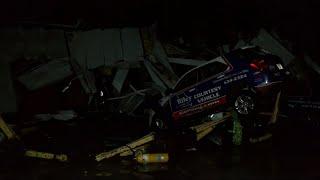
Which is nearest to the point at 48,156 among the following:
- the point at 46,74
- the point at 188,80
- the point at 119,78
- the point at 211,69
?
the point at 188,80

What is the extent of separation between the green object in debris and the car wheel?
0.43 metres

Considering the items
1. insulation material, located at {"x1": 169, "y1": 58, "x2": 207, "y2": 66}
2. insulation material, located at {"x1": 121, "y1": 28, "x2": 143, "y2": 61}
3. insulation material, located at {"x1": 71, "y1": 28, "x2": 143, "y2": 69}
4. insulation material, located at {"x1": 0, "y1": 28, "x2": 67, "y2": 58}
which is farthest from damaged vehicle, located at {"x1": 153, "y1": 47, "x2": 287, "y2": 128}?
insulation material, located at {"x1": 0, "y1": 28, "x2": 67, "y2": 58}

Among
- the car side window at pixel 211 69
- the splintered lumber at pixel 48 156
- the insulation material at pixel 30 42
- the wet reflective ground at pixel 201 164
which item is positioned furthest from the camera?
the insulation material at pixel 30 42

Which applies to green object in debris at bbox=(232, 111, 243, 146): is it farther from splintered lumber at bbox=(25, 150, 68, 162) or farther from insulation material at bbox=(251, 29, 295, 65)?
insulation material at bbox=(251, 29, 295, 65)

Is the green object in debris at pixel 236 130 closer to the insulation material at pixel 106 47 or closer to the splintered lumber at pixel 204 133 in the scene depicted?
the splintered lumber at pixel 204 133

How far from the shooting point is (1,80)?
18.7m

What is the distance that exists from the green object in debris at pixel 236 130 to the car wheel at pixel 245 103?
0.43 meters

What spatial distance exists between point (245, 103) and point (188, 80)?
7.04ft

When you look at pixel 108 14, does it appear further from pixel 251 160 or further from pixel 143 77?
pixel 251 160

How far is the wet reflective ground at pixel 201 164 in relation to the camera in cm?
946

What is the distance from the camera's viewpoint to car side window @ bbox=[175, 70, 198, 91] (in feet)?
46.9

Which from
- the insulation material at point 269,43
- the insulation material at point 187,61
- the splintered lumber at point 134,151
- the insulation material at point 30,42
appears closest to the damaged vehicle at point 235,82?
the splintered lumber at point 134,151

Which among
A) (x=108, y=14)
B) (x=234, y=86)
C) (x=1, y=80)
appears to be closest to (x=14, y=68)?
(x=1, y=80)

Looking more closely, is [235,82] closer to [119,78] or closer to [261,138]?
[261,138]
